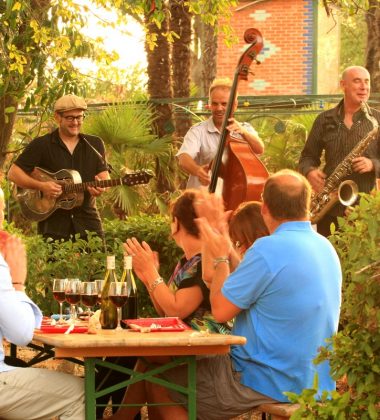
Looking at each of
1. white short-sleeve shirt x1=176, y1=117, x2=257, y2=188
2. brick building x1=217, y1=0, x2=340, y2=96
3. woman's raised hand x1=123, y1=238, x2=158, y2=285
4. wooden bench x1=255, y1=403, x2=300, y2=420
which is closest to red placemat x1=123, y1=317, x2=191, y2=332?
woman's raised hand x1=123, y1=238, x2=158, y2=285

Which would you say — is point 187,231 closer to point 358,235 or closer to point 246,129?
point 358,235

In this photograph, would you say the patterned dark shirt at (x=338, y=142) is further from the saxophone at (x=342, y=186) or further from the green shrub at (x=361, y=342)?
the green shrub at (x=361, y=342)

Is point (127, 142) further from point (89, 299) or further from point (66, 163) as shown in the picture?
point (89, 299)

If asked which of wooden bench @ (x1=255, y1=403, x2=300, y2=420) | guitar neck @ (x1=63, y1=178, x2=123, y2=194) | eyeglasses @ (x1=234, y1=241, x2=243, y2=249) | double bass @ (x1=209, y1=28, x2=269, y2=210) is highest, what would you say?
double bass @ (x1=209, y1=28, x2=269, y2=210)

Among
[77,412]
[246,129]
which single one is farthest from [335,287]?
[246,129]

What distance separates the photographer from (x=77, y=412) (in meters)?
5.06

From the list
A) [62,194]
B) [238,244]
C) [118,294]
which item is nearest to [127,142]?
[62,194]

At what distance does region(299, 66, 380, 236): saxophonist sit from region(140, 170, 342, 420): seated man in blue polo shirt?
11.5ft

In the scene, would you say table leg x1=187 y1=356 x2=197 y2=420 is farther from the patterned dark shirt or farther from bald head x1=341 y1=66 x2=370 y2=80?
bald head x1=341 y1=66 x2=370 y2=80

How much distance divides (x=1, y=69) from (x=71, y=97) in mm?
622

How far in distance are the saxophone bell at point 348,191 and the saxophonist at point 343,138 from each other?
79 mm

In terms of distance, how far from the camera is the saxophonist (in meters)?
8.80

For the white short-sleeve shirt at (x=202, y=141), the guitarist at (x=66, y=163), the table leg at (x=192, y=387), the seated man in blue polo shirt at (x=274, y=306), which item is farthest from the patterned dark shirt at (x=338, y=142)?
the table leg at (x=192, y=387)

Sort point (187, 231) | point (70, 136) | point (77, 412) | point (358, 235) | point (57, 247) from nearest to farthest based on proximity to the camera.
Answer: point (358, 235) → point (77, 412) → point (187, 231) → point (57, 247) → point (70, 136)
